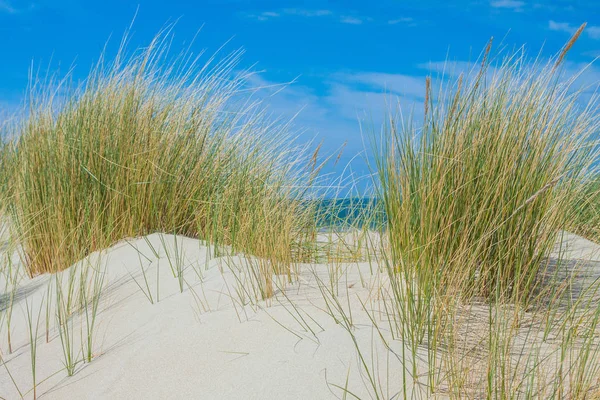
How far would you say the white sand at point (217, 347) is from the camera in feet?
5.94

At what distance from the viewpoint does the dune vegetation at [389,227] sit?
1.80 m

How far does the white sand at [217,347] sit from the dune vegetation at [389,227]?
0.10 feet

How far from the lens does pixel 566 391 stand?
162cm

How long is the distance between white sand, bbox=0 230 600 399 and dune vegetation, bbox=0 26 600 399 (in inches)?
1.2

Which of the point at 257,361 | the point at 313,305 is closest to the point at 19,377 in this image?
the point at 257,361

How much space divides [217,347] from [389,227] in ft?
3.00

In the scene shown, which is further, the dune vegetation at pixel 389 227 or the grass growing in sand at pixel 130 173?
the grass growing in sand at pixel 130 173

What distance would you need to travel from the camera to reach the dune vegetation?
1804 millimetres

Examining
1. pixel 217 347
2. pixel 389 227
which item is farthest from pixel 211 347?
pixel 389 227

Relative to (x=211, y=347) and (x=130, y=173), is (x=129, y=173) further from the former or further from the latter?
(x=211, y=347)

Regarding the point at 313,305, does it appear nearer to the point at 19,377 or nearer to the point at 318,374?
the point at 318,374

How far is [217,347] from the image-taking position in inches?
81.9

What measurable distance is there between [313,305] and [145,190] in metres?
1.89

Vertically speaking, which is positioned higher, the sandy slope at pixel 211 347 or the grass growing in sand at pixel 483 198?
the grass growing in sand at pixel 483 198
